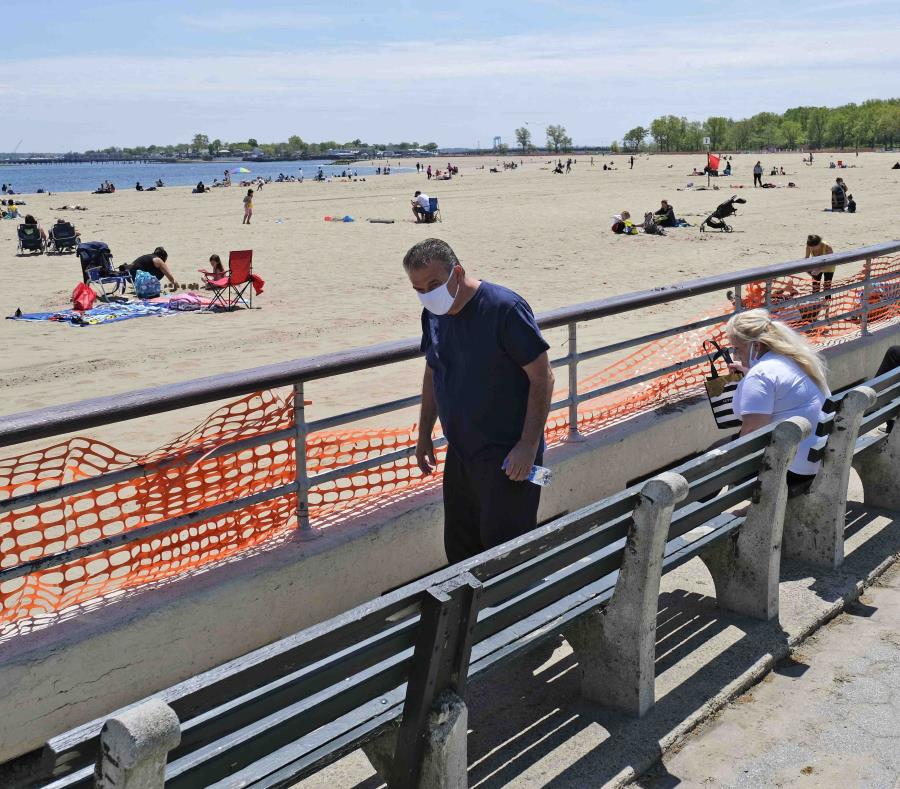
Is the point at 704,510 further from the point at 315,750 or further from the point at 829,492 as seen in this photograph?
the point at 315,750

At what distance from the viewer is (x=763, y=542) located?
14.2ft

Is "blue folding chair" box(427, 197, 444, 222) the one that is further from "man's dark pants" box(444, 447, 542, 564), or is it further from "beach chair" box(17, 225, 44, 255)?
"man's dark pants" box(444, 447, 542, 564)

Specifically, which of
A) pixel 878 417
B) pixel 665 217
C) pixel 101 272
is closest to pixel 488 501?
pixel 878 417

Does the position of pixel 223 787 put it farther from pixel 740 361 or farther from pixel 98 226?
pixel 98 226

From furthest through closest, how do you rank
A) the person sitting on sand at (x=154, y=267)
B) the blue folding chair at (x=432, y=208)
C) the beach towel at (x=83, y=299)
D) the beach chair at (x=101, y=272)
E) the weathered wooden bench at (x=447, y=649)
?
the blue folding chair at (x=432, y=208) < the person sitting on sand at (x=154, y=267) < the beach chair at (x=101, y=272) < the beach towel at (x=83, y=299) < the weathered wooden bench at (x=447, y=649)

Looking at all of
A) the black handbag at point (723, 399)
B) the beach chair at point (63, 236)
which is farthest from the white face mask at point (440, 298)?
the beach chair at point (63, 236)

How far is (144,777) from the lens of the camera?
1.98m

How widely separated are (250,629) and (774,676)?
202 centimetres

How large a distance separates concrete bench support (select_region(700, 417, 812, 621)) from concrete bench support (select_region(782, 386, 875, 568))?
60 centimetres

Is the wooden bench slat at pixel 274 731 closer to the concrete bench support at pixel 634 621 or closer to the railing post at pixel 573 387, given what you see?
the concrete bench support at pixel 634 621

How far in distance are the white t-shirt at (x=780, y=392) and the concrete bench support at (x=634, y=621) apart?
4.26 feet

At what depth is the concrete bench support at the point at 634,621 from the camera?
3.57m

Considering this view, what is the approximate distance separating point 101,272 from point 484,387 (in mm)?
15729

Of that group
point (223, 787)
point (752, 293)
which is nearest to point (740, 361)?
point (223, 787)
